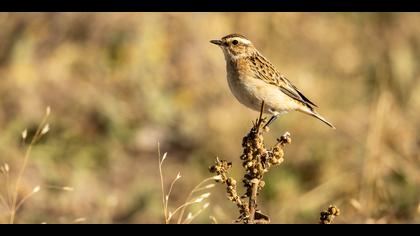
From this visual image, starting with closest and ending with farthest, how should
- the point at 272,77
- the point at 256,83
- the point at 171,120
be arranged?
the point at 256,83, the point at 272,77, the point at 171,120

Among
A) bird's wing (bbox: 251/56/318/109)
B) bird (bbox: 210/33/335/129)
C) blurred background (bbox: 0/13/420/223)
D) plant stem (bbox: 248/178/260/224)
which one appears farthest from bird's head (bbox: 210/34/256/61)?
plant stem (bbox: 248/178/260/224)

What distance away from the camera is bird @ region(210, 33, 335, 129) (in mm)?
6418

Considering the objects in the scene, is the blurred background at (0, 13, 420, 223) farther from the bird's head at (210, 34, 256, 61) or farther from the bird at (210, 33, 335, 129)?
the bird's head at (210, 34, 256, 61)

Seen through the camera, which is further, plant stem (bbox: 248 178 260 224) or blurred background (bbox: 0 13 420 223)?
blurred background (bbox: 0 13 420 223)

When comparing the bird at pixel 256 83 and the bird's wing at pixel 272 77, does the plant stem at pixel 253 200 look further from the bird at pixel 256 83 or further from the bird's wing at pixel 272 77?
the bird's wing at pixel 272 77

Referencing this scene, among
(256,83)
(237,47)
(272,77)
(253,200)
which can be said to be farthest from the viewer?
(237,47)

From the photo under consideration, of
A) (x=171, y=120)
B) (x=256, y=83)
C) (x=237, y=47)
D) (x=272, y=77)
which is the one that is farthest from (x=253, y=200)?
(x=171, y=120)

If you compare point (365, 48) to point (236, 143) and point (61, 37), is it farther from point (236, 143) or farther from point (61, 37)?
point (61, 37)

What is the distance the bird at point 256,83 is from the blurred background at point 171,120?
2.07 meters

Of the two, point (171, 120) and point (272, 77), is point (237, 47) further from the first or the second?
point (171, 120)

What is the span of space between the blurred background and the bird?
2.07m

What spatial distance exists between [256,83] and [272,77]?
29 cm

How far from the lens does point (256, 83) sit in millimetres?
6543

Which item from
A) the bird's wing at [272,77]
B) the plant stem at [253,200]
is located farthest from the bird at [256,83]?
the plant stem at [253,200]
